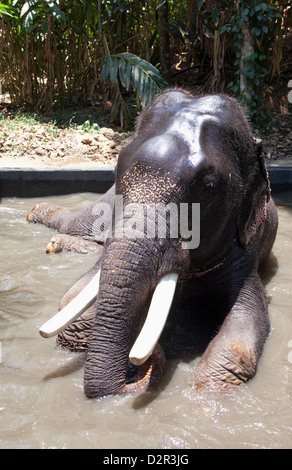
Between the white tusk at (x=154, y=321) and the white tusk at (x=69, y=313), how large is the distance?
0.44 meters

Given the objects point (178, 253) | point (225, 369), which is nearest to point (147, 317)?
point (178, 253)

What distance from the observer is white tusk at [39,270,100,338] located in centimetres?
262

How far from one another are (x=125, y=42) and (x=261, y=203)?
9418mm

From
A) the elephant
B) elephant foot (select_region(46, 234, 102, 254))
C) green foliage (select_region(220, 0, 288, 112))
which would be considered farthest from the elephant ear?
green foliage (select_region(220, 0, 288, 112))

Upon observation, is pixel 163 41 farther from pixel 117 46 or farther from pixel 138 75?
pixel 138 75

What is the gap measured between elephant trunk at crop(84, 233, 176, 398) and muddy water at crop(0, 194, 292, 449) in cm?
16

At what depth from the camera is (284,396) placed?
285 cm

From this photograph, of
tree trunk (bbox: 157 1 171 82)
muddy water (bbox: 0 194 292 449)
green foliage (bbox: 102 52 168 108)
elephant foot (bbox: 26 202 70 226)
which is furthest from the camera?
tree trunk (bbox: 157 1 171 82)

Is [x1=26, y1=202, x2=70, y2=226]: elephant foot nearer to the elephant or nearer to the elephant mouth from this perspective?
the elephant

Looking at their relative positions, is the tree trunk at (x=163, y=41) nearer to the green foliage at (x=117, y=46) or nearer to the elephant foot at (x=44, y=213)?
the green foliage at (x=117, y=46)

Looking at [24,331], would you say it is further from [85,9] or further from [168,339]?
[85,9]

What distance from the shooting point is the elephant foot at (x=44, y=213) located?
639cm
